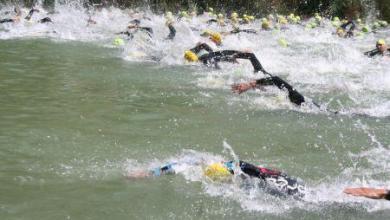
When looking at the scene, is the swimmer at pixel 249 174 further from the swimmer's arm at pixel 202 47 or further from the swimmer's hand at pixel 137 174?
the swimmer's arm at pixel 202 47

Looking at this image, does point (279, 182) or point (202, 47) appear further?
point (202, 47)

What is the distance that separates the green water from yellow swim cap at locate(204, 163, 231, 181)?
0.19 m

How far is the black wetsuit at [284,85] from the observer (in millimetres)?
8517

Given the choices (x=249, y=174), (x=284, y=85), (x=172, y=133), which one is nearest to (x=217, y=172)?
(x=249, y=174)

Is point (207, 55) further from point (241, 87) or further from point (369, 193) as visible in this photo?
point (369, 193)

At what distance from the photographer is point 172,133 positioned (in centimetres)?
754

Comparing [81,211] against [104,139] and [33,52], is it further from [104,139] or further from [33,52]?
[33,52]

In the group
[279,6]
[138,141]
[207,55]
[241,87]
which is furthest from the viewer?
[279,6]

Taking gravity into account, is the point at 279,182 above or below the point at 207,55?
above

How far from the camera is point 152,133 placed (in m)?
7.48

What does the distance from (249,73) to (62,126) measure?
603 centimetres

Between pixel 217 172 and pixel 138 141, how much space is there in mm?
1736

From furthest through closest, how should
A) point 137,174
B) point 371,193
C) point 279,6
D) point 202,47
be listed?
point 279,6
point 202,47
point 137,174
point 371,193

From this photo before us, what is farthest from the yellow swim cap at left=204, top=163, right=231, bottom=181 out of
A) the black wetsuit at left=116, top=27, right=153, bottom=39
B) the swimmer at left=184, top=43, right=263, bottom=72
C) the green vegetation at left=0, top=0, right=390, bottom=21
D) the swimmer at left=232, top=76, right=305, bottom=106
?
the green vegetation at left=0, top=0, right=390, bottom=21
